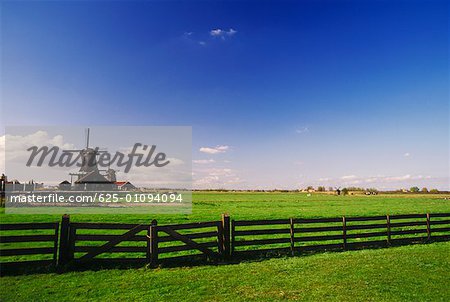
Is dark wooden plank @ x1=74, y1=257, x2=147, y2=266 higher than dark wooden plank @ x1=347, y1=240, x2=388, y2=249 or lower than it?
higher

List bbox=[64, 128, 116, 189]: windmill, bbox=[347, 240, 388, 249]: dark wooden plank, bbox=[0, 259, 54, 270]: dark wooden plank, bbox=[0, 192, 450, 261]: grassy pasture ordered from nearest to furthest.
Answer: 1. bbox=[0, 259, 54, 270]: dark wooden plank
2. bbox=[347, 240, 388, 249]: dark wooden plank
3. bbox=[0, 192, 450, 261]: grassy pasture
4. bbox=[64, 128, 116, 189]: windmill

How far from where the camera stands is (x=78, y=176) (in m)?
59.8

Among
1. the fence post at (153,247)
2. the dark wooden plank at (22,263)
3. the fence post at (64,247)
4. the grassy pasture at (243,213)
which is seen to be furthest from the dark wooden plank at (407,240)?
the dark wooden plank at (22,263)

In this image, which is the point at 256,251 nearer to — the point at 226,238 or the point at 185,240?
the point at 226,238

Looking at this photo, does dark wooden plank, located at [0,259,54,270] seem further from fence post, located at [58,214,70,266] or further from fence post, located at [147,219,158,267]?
fence post, located at [147,219,158,267]

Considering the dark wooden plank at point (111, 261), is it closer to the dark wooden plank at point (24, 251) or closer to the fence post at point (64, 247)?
the fence post at point (64, 247)

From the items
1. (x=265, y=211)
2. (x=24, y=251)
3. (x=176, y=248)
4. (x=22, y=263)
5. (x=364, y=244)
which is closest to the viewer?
(x=22, y=263)

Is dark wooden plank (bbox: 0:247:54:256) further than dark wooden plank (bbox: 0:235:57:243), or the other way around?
dark wooden plank (bbox: 0:235:57:243)

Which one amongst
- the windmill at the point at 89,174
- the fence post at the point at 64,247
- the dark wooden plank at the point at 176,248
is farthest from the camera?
the windmill at the point at 89,174

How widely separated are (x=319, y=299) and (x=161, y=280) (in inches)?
174

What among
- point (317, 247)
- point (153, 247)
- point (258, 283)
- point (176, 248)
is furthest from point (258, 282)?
point (317, 247)

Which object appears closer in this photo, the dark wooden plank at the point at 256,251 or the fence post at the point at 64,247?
the fence post at the point at 64,247

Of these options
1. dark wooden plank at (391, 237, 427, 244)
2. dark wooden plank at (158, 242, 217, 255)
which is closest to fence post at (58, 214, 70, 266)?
dark wooden plank at (158, 242, 217, 255)

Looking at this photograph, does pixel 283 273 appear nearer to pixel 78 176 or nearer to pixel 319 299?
pixel 319 299
